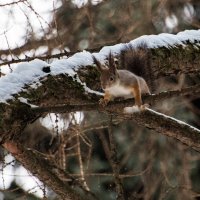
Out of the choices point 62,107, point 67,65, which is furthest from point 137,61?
point 62,107

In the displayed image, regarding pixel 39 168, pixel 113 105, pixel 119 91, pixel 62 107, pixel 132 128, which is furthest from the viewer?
pixel 132 128

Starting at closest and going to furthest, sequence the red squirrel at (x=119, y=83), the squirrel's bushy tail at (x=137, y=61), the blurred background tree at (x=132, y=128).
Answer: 1. the red squirrel at (x=119, y=83)
2. the squirrel's bushy tail at (x=137, y=61)
3. the blurred background tree at (x=132, y=128)

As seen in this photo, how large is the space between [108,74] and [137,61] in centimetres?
31

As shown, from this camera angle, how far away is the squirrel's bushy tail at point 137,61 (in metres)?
2.98

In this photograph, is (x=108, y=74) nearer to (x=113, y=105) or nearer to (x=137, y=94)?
(x=137, y=94)

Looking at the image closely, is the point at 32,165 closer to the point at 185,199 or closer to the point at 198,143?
the point at 198,143

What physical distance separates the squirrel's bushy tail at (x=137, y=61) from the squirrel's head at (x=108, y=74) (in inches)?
9.8

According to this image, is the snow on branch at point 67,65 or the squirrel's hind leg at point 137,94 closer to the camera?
the snow on branch at point 67,65

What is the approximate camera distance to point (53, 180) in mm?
2662

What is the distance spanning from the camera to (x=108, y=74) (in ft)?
8.96

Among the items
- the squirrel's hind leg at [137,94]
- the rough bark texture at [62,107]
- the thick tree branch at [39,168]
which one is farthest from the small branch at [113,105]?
the thick tree branch at [39,168]

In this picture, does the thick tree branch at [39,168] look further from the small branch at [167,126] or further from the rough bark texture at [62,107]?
the small branch at [167,126]

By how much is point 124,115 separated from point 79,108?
0.59 m

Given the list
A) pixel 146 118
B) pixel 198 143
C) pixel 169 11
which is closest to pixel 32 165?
pixel 146 118
